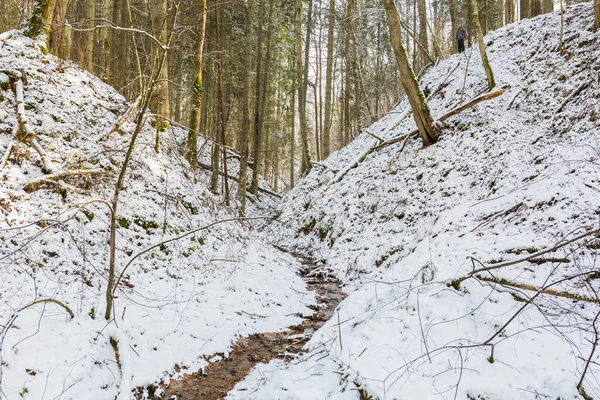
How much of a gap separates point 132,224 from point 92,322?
7.58ft

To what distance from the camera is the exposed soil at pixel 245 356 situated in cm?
365

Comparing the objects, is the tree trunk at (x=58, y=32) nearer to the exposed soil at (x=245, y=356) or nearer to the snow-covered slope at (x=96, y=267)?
the snow-covered slope at (x=96, y=267)

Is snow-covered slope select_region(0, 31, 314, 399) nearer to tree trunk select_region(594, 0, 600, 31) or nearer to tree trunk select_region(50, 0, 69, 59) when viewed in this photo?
tree trunk select_region(50, 0, 69, 59)

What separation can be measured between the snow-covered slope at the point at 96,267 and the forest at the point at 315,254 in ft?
0.09

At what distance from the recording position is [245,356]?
444 centimetres

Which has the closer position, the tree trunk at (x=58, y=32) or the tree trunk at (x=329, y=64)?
the tree trunk at (x=58, y=32)

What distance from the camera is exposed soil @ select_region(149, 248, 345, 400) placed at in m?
3.65

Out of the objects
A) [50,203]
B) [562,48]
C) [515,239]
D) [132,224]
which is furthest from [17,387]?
[562,48]

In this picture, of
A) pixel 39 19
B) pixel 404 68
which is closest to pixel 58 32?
pixel 39 19

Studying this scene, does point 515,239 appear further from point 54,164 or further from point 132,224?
point 54,164

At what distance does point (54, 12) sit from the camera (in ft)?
24.7

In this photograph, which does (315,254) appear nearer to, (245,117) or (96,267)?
(245,117)

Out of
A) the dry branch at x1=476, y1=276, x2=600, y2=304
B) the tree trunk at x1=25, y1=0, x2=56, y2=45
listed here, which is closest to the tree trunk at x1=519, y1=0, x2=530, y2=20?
the dry branch at x1=476, y1=276, x2=600, y2=304

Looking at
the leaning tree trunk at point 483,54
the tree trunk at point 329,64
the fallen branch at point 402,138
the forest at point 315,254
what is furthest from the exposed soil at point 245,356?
the tree trunk at point 329,64
